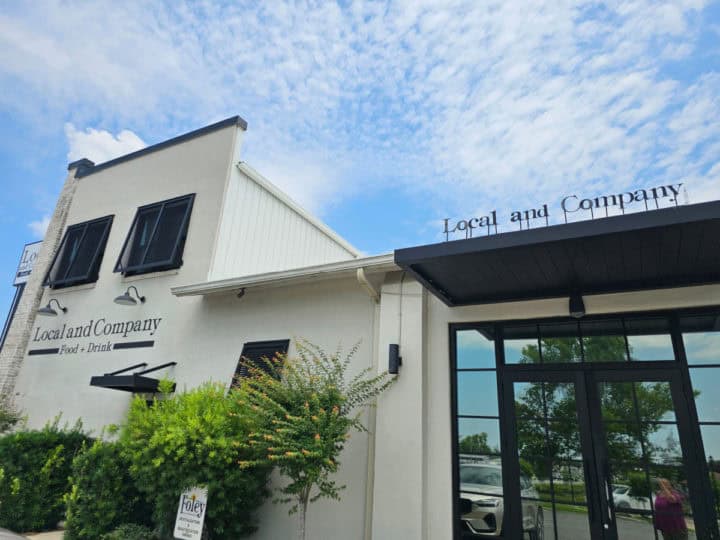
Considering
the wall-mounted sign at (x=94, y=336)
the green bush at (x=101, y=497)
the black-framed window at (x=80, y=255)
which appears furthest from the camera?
the black-framed window at (x=80, y=255)

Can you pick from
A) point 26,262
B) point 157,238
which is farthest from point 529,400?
point 26,262

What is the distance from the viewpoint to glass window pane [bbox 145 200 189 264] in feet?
27.8

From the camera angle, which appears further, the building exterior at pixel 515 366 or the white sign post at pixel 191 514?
the white sign post at pixel 191 514

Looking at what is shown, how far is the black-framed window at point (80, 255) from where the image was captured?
375 inches

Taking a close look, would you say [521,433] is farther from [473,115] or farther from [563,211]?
[473,115]

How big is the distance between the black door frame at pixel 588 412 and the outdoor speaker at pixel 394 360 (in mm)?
636

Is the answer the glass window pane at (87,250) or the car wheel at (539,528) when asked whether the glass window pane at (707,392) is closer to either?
the car wheel at (539,528)

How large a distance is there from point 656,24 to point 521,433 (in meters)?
5.80

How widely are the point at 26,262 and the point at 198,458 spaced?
13.3 meters

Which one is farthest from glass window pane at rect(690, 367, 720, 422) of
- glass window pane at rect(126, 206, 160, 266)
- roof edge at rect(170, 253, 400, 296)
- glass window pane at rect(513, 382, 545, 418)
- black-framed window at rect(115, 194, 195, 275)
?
glass window pane at rect(126, 206, 160, 266)

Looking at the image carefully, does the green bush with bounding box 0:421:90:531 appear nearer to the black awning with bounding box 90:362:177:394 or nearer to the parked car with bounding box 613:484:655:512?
the black awning with bounding box 90:362:177:394

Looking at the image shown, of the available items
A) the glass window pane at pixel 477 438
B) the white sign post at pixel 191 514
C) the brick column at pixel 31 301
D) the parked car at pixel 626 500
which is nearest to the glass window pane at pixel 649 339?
the parked car at pixel 626 500

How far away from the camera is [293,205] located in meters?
10.1

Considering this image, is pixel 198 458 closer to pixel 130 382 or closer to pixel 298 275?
pixel 298 275
